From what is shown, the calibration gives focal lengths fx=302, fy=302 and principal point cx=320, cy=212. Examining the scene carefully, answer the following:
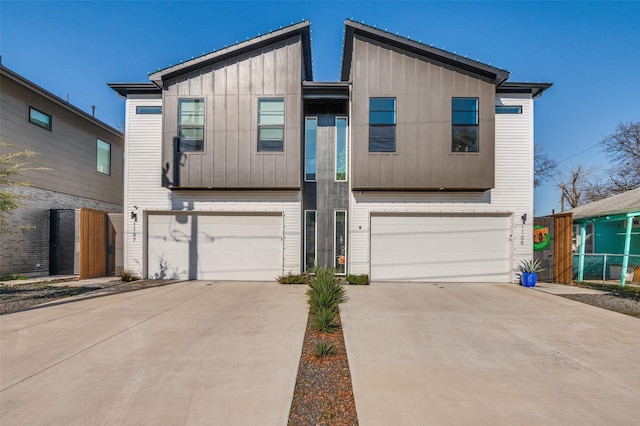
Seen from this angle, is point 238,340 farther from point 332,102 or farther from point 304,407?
point 332,102

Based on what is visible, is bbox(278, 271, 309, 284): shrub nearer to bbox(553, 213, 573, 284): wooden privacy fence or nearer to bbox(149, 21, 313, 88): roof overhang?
bbox(149, 21, 313, 88): roof overhang

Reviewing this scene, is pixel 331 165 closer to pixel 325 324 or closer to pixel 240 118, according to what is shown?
pixel 240 118

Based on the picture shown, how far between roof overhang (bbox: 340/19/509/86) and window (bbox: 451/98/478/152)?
84 centimetres

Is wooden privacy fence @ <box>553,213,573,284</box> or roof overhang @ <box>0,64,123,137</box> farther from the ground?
roof overhang @ <box>0,64,123,137</box>

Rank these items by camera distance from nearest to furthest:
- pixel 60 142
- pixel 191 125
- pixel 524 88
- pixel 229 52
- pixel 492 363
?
pixel 492 363
pixel 229 52
pixel 191 125
pixel 524 88
pixel 60 142

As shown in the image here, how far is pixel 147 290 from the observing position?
8250 mm

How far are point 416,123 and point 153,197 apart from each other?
8.75 metres

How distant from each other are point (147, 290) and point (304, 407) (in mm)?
7049

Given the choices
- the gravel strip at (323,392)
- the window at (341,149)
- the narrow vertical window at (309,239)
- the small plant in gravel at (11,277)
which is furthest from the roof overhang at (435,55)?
the small plant in gravel at (11,277)

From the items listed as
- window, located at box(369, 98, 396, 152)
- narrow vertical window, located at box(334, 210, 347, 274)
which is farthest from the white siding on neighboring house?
window, located at box(369, 98, 396, 152)

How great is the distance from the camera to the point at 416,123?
362 inches

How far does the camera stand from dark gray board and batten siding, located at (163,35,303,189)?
9328 mm

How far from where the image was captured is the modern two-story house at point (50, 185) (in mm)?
9930

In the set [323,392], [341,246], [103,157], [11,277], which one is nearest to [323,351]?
[323,392]
